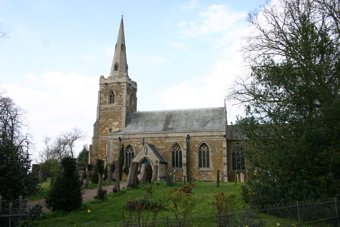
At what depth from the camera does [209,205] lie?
52.0 feet

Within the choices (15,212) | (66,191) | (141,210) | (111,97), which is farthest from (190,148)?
(15,212)

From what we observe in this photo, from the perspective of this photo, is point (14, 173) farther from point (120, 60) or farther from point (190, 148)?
point (120, 60)

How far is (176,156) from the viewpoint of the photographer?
117ft

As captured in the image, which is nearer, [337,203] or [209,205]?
[337,203]

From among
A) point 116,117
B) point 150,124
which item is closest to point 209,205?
point 150,124

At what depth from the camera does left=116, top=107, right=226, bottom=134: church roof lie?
1395 inches

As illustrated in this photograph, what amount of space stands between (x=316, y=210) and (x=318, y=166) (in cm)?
271

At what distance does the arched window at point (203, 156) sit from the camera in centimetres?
3469

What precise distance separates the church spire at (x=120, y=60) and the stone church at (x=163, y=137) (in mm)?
122

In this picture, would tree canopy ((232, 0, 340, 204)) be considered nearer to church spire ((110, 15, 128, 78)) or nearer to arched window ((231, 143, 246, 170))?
arched window ((231, 143, 246, 170))

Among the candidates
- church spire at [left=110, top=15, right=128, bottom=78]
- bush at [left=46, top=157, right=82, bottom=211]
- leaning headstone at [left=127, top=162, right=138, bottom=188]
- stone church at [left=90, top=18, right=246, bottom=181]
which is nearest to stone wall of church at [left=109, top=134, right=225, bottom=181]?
stone church at [left=90, top=18, right=246, bottom=181]

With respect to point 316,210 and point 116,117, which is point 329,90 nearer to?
point 316,210

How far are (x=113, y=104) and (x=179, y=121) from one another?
849cm

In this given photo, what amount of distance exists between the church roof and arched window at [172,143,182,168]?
183 cm
